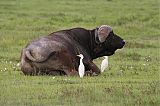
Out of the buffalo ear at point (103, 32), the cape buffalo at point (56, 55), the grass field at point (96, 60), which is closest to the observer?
the grass field at point (96, 60)

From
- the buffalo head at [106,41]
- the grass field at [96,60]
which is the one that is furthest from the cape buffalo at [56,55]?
the buffalo head at [106,41]

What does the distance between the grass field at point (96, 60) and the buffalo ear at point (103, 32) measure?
875mm

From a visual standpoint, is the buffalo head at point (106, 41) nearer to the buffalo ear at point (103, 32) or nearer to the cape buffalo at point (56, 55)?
the buffalo ear at point (103, 32)

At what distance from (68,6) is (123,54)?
2145 centimetres

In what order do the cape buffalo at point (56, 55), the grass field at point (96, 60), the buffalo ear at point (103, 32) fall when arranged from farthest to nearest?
1. the buffalo ear at point (103, 32)
2. the cape buffalo at point (56, 55)
3. the grass field at point (96, 60)

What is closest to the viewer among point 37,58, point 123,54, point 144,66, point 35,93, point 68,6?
point 35,93

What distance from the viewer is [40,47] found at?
1563cm

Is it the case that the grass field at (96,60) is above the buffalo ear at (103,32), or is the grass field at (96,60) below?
below

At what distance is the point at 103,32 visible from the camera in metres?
16.8

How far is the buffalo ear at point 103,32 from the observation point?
16844mm

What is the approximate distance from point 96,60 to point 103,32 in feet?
12.8

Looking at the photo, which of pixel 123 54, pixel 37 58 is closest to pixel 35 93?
pixel 37 58

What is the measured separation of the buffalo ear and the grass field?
875 mm

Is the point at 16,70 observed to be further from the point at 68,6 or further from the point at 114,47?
the point at 68,6
